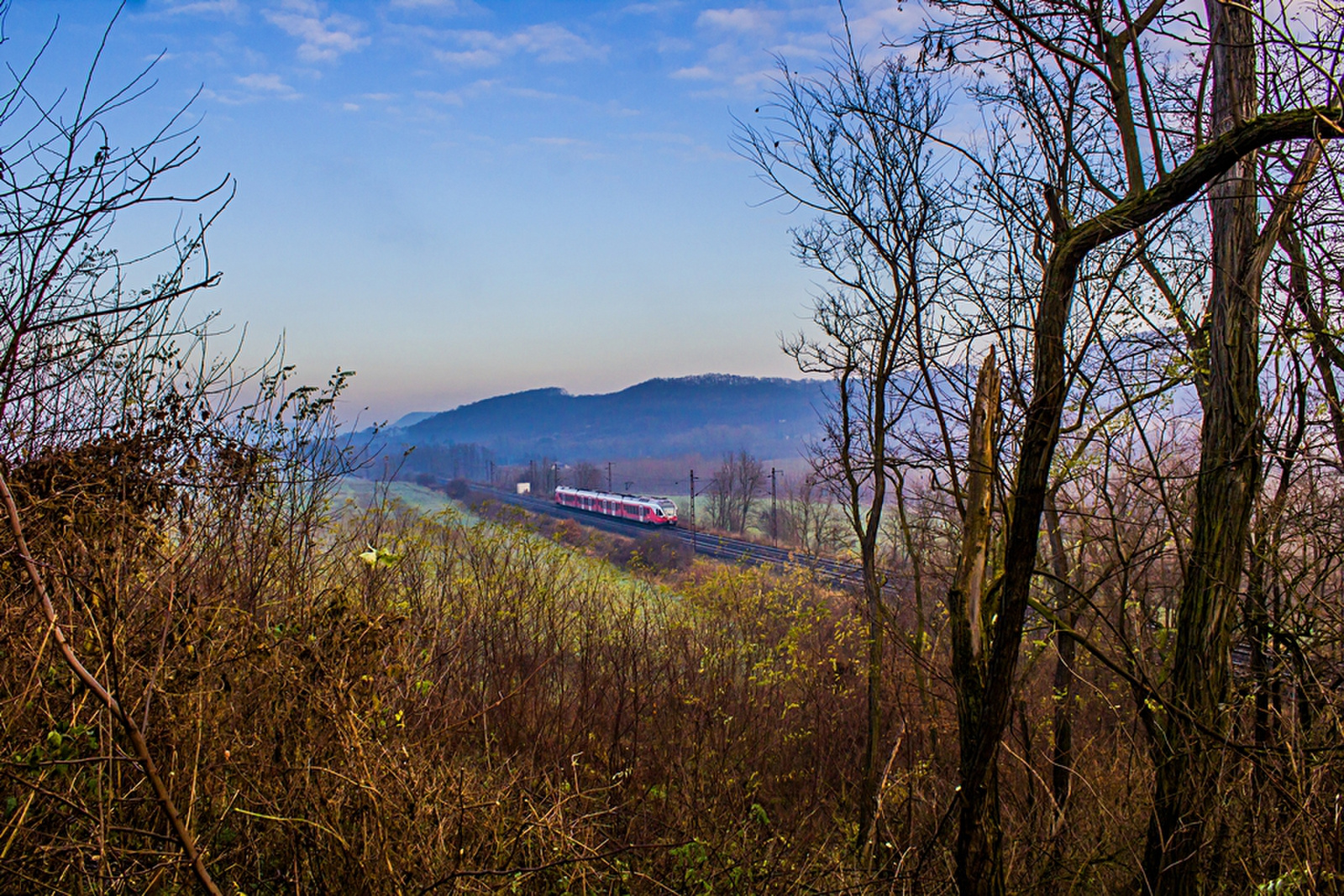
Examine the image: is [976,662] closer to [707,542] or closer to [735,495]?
[707,542]

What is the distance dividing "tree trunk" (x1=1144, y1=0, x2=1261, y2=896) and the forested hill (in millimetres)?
97064

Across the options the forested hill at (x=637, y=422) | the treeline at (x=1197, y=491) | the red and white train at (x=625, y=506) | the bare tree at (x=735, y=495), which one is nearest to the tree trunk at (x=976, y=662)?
the treeline at (x=1197, y=491)

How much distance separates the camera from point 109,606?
7.06ft

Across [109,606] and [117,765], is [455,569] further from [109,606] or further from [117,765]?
[109,606]

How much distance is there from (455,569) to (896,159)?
8681mm

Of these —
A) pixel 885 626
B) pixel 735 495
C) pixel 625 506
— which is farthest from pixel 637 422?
pixel 885 626

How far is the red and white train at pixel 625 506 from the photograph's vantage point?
104ft

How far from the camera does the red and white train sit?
31828 millimetres

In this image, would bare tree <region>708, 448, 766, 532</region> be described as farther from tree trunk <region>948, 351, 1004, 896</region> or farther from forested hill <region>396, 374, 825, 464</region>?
forested hill <region>396, 374, 825, 464</region>

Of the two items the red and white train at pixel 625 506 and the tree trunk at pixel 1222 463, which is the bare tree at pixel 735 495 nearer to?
the red and white train at pixel 625 506

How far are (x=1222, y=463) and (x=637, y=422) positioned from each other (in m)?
129

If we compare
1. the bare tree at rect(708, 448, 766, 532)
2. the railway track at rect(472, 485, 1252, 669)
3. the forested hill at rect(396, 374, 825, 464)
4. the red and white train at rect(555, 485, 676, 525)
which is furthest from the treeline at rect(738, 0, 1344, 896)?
the forested hill at rect(396, 374, 825, 464)

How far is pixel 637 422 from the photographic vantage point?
131875mm

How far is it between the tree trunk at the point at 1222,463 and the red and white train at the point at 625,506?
28.1 meters
